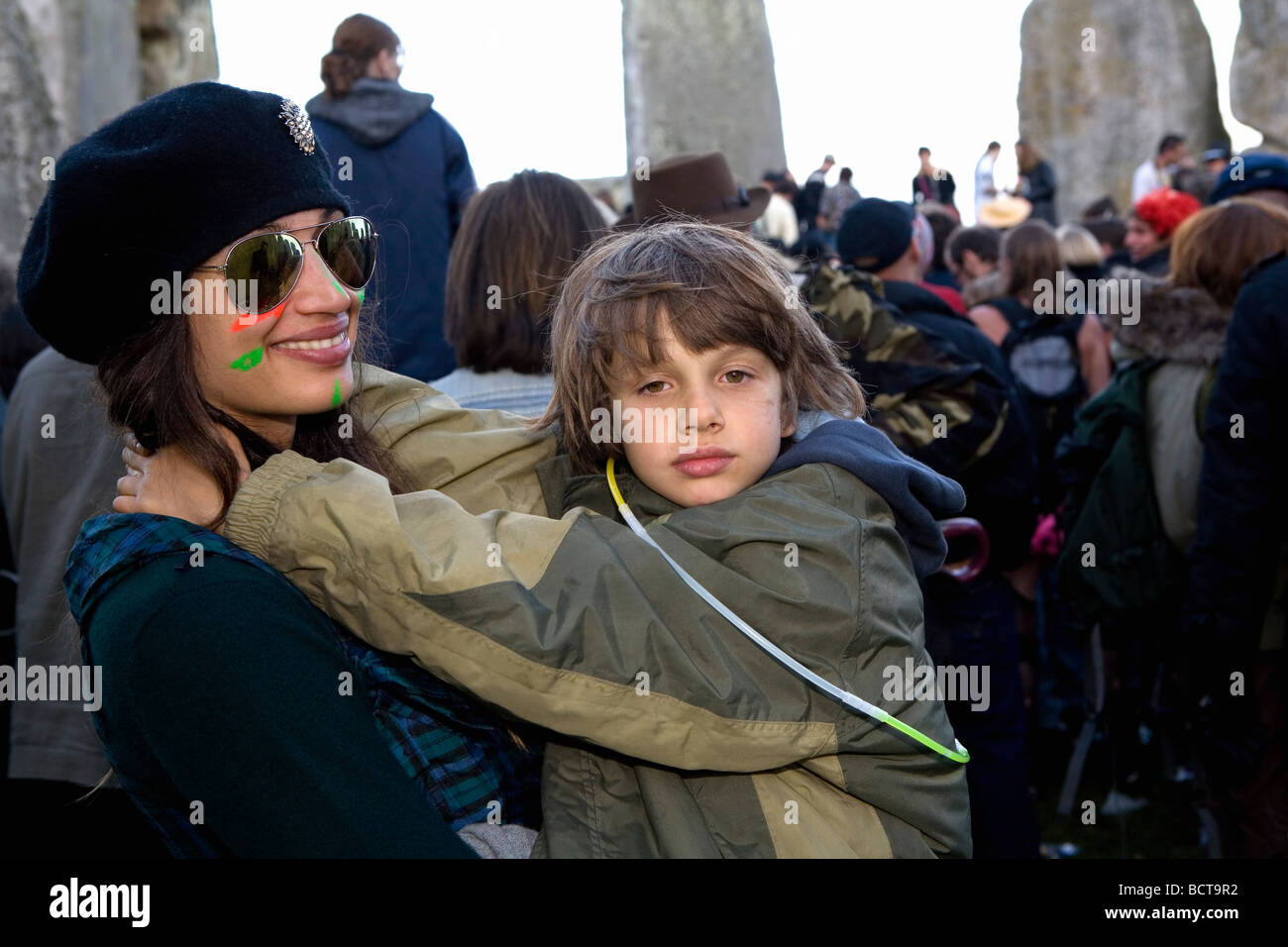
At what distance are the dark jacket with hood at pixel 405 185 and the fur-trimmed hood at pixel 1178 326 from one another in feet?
7.82

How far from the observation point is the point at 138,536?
5.59ft

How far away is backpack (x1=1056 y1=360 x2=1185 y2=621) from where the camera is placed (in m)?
4.54

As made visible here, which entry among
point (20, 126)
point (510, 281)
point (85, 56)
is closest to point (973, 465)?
point (510, 281)

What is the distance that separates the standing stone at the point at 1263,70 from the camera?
14.8 metres

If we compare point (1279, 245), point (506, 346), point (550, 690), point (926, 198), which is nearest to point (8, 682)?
point (506, 346)

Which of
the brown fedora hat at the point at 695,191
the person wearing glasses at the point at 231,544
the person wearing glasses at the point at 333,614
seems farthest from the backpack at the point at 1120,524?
the person wearing glasses at the point at 231,544

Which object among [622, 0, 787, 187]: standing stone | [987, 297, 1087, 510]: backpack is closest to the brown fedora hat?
[987, 297, 1087, 510]: backpack

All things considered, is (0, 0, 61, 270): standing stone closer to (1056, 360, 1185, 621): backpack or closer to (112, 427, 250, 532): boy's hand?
(1056, 360, 1185, 621): backpack

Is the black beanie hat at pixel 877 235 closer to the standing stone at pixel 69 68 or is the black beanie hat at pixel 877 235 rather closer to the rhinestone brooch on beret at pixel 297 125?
the standing stone at pixel 69 68

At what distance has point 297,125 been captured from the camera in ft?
6.25

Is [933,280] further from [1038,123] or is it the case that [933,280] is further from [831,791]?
[1038,123]

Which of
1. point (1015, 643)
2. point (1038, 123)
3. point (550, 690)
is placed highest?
point (1038, 123)

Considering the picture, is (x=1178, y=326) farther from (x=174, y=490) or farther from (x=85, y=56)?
(x=85, y=56)

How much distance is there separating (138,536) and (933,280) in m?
5.44
